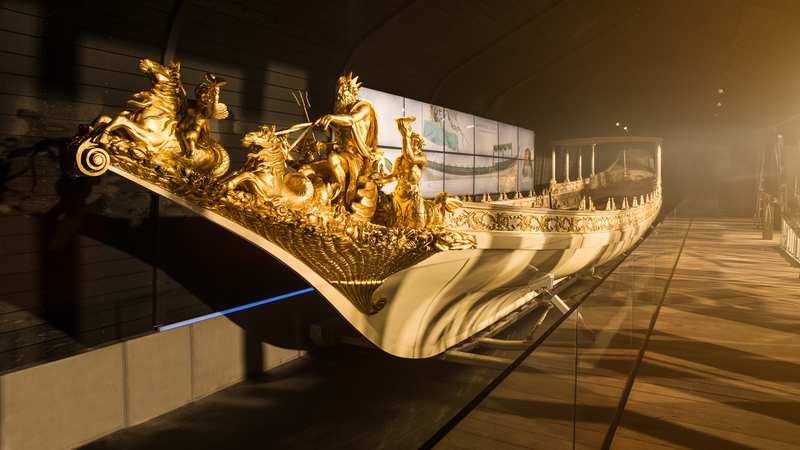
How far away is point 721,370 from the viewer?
11.9 feet

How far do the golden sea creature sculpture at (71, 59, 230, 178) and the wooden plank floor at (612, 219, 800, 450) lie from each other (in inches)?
106

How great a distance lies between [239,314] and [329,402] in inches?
45.8

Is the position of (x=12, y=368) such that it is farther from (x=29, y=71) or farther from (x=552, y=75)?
(x=552, y=75)

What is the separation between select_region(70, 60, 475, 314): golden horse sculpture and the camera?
2879mm

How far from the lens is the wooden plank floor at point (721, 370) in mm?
2756

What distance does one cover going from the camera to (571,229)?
533 cm

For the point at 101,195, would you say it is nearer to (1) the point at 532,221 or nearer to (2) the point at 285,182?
(2) the point at 285,182

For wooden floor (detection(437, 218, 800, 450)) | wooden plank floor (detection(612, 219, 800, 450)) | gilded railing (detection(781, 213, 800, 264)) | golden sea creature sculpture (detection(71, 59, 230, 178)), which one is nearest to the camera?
wooden floor (detection(437, 218, 800, 450))

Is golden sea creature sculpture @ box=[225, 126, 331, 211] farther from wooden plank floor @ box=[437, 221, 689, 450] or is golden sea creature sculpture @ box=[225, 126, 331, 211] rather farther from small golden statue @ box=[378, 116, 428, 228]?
wooden plank floor @ box=[437, 221, 689, 450]

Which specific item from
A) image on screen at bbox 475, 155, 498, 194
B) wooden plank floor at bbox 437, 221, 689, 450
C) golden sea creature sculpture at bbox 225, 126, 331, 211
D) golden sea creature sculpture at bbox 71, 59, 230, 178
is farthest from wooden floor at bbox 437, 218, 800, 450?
image on screen at bbox 475, 155, 498, 194

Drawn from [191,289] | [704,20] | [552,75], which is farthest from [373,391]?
[704,20]

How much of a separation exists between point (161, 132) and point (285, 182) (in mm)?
Answer: 738

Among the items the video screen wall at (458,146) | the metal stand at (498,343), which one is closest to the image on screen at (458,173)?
the video screen wall at (458,146)

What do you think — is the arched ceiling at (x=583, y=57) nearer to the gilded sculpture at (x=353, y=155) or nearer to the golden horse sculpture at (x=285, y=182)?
the gilded sculpture at (x=353, y=155)
